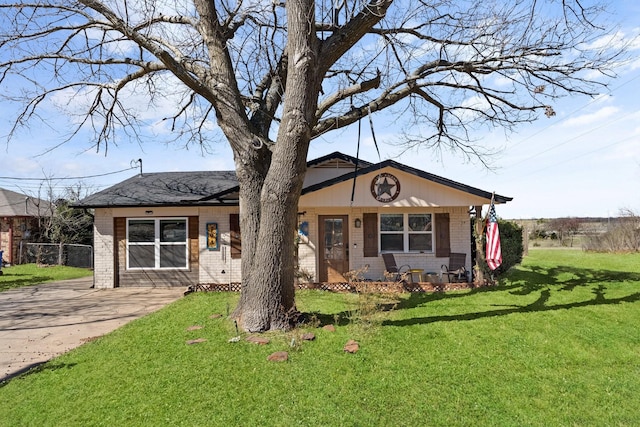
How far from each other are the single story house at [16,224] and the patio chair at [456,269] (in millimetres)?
23061

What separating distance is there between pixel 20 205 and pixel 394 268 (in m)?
25.0

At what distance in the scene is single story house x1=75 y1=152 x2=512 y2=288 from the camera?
441 inches

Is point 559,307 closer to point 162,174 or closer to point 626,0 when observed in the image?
point 626,0

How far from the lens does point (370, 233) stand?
12.2 metres

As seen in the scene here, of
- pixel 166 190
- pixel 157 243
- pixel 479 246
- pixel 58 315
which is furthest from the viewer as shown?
pixel 166 190

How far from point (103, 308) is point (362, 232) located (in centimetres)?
779

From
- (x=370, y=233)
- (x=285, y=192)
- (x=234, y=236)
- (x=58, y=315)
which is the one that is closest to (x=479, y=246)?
(x=370, y=233)

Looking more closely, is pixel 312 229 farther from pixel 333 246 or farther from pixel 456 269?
pixel 456 269

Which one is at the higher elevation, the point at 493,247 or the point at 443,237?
the point at 443,237

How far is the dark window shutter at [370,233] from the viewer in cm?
1214

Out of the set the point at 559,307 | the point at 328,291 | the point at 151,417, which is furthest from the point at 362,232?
the point at 151,417

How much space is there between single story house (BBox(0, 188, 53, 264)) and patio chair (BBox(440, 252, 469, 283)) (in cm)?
2306

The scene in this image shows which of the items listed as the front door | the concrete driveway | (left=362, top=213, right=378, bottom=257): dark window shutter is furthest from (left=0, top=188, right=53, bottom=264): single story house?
(left=362, top=213, right=378, bottom=257): dark window shutter

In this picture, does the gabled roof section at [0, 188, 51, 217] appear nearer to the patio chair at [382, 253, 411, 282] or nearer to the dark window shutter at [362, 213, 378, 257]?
the dark window shutter at [362, 213, 378, 257]
